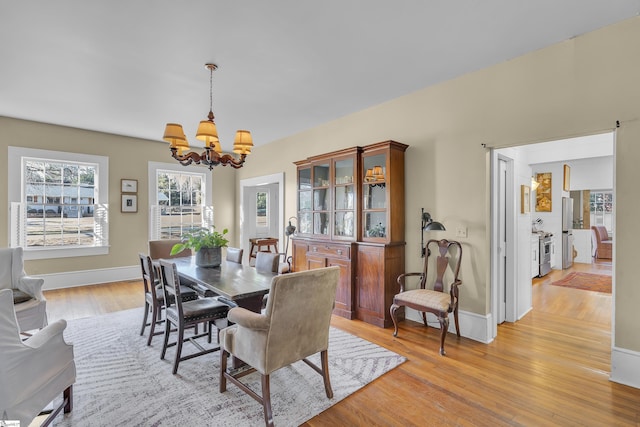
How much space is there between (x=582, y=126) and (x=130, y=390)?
411cm

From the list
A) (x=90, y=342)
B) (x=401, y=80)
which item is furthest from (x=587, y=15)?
(x=90, y=342)

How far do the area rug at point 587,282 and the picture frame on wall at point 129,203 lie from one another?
310 inches

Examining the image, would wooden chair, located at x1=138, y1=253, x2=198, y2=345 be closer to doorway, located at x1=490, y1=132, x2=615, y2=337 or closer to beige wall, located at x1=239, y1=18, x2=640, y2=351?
beige wall, located at x1=239, y1=18, x2=640, y2=351

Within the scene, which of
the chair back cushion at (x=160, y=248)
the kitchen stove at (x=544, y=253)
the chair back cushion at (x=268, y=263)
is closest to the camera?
the chair back cushion at (x=268, y=263)

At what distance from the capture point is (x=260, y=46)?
2650 mm

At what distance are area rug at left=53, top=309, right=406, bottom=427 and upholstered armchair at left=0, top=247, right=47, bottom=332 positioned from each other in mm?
396

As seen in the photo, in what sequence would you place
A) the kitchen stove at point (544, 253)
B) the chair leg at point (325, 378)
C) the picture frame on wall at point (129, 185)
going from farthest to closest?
the kitchen stove at point (544, 253) → the picture frame on wall at point (129, 185) → the chair leg at point (325, 378)

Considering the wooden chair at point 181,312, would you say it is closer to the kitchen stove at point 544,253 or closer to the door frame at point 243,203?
the door frame at point 243,203

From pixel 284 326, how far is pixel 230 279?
101 centimetres

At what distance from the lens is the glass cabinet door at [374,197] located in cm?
365

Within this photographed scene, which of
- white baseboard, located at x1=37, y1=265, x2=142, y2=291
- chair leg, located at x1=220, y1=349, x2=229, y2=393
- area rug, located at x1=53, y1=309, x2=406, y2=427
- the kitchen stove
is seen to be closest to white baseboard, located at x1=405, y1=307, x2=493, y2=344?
area rug, located at x1=53, y1=309, x2=406, y2=427

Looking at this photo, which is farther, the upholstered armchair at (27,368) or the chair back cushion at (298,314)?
the chair back cushion at (298,314)

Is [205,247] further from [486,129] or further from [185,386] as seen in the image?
[486,129]

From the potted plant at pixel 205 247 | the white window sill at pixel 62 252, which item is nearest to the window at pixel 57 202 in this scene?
the white window sill at pixel 62 252
